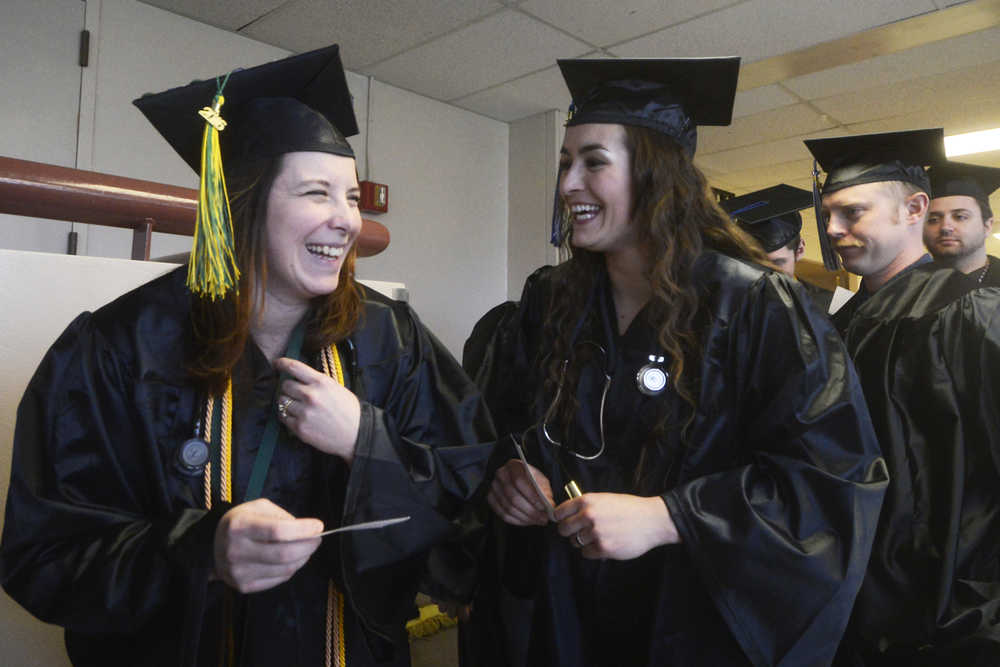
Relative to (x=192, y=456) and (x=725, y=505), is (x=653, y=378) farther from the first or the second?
(x=192, y=456)

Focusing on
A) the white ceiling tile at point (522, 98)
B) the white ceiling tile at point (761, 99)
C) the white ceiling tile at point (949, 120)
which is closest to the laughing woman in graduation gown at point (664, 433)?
the white ceiling tile at point (522, 98)

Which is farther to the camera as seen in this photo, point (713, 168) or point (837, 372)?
point (713, 168)

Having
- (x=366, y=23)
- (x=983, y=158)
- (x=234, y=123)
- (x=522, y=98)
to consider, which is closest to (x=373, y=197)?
(x=366, y=23)

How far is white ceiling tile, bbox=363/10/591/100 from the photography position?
12.9 ft

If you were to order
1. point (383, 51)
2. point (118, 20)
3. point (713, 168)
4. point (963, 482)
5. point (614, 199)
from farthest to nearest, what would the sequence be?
point (713, 168), point (383, 51), point (118, 20), point (963, 482), point (614, 199)

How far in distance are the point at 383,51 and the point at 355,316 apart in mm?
3429

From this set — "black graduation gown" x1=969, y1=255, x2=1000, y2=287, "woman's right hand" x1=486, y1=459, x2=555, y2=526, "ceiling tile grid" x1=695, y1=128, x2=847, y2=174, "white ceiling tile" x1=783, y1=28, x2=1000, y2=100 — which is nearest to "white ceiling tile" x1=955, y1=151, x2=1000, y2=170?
"ceiling tile grid" x1=695, y1=128, x2=847, y2=174

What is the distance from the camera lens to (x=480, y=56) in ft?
14.2

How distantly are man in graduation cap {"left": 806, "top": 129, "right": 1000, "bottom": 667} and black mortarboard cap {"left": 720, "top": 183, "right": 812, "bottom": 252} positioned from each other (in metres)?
1.23

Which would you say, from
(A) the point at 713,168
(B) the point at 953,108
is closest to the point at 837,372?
(B) the point at 953,108

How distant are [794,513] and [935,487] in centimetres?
77

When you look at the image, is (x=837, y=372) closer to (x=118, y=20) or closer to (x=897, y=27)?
(x=897, y=27)

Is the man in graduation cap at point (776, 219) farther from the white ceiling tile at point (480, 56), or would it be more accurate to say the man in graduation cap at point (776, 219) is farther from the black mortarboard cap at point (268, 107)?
the black mortarboard cap at point (268, 107)

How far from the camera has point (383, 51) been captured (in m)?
4.26
